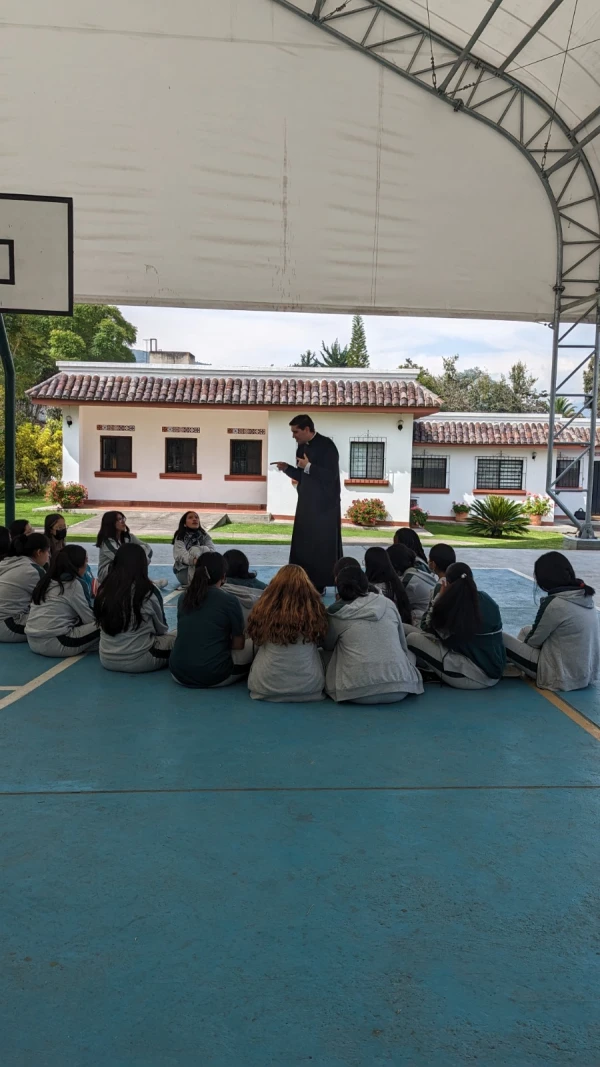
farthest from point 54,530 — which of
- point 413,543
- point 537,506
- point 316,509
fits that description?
point 537,506

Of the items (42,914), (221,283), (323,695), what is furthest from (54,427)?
(42,914)

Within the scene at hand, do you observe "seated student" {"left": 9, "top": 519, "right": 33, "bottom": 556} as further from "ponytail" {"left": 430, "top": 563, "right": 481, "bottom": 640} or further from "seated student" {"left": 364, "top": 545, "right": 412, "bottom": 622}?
"ponytail" {"left": 430, "top": 563, "right": 481, "bottom": 640}

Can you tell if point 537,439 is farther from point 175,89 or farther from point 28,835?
point 28,835

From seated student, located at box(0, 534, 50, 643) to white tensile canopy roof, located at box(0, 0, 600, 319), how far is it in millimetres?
2861

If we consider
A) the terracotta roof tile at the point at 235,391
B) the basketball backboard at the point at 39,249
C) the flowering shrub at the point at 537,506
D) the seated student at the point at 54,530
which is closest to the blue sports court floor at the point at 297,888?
the seated student at the point at 54,530

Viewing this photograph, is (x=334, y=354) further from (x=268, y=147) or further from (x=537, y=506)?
(x=268, y=147)

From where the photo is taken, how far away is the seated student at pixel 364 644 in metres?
4.29

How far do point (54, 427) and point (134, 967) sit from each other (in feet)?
83.1

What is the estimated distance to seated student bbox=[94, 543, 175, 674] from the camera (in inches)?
181

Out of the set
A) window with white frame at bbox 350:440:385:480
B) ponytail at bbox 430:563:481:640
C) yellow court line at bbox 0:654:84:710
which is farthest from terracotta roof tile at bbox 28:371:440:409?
ponytail at bbox 430:563:481:640

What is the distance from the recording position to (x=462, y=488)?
22062 millimetres

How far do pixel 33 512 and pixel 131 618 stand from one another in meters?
14.1

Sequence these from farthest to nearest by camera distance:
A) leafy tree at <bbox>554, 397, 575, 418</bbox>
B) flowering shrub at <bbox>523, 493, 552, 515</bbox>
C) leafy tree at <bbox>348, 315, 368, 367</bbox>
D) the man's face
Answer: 1. leafy tree at <bbox>348, 315, 368, 367</bbox>
2. leafy tree at <bbox>554, 397, 575, 418</bbox>
3. flowering shrub at <bbox>523, 493, 552, 515</bbox>
4. the man's face

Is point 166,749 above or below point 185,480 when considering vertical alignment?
below
